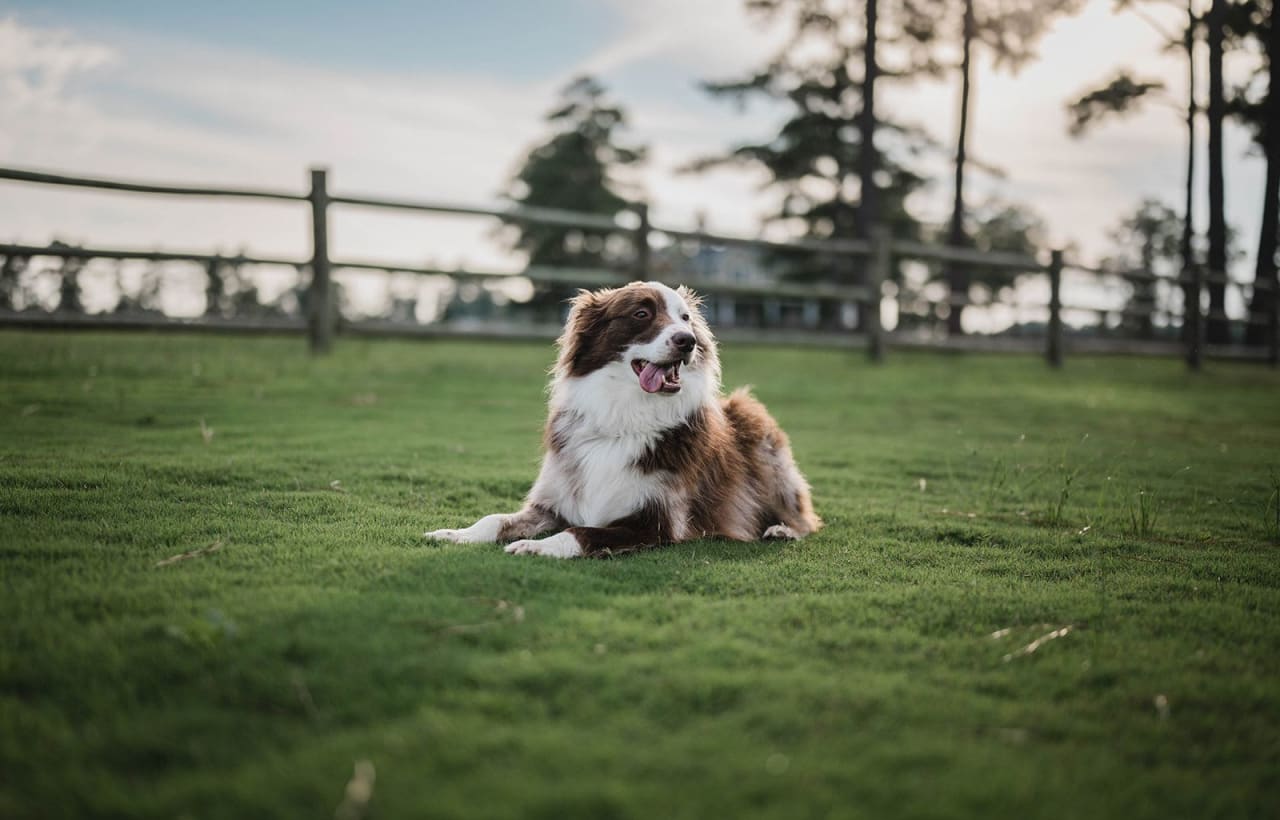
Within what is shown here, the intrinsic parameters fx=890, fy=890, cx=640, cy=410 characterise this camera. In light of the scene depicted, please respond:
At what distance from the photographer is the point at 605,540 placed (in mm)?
4027

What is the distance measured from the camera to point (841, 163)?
31922 mm

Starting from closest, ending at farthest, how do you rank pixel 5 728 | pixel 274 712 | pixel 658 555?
pixel 5 728 < pixel 274 712 < pixel 658 555

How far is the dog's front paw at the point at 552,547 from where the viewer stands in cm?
388

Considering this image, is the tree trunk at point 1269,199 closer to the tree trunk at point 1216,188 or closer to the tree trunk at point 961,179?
the tree trunk at point 1216,188

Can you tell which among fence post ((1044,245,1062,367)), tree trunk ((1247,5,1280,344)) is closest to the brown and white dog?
fence post ((1044,245,1062,367))

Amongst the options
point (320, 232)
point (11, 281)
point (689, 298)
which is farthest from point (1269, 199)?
point (11, 281)

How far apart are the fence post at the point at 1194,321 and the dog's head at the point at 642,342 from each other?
18936 millimetres

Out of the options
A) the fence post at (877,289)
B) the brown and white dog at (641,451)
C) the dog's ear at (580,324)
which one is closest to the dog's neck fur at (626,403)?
the brown and white dog at (641,451)

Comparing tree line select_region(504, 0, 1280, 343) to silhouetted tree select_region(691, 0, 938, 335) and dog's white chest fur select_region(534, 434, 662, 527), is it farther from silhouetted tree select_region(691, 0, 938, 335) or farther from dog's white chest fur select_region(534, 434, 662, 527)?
dog's white chest fur select_region(534, 434, 662, 527)

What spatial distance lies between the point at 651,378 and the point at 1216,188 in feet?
88.8

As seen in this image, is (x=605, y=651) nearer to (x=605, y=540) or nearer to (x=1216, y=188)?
(x=605, y=540)

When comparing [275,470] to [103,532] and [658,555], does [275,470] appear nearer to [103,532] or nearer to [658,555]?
[103,532]

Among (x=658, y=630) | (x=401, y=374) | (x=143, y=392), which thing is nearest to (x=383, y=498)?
(x=658, y=630)

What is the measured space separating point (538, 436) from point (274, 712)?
5.46m
